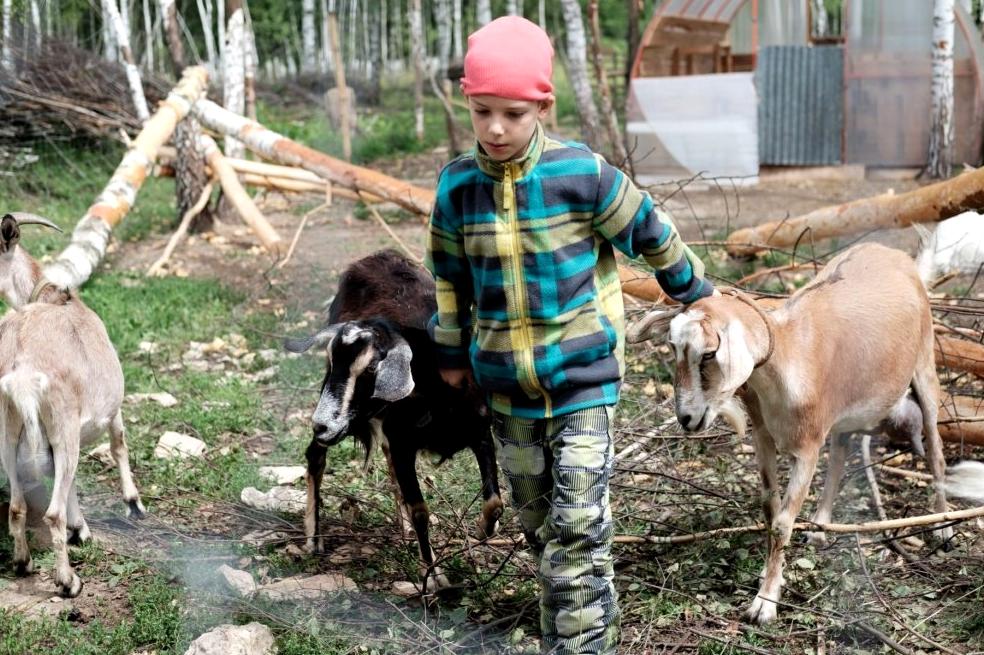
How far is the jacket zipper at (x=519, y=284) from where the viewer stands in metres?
3.44

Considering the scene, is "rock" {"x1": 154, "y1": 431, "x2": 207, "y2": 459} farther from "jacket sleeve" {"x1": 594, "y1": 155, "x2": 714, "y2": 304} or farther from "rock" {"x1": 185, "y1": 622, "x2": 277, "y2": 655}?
"jacket sleeve" {"x1": 594, "y1": 155, "x2": 714, "y2": 304}

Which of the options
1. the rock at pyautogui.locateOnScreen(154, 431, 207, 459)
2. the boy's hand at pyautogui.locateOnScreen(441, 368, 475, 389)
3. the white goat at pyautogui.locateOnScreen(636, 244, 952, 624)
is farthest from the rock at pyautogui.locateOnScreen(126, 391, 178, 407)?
the white goat at pyautogui.locateOnScreen(636, 244, 952, 624)

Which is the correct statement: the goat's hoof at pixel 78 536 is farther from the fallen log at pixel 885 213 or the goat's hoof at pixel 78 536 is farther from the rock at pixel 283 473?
the fallen log at pixel 885 213

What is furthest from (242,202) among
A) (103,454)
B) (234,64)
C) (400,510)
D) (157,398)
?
(400,510)

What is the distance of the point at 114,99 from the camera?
1631 cm

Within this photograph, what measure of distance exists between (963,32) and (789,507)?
13623mm

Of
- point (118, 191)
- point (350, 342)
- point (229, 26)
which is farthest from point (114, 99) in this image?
point (350, 342)

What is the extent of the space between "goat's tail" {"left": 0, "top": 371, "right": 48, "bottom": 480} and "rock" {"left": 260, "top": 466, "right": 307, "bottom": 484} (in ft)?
4.62

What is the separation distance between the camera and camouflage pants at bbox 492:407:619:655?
3.56 meters

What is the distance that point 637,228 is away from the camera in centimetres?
352

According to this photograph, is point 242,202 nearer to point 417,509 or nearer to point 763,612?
point 417,509

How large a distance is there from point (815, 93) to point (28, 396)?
565 inches

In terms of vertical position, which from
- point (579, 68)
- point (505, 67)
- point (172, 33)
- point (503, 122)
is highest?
point (172, 33)

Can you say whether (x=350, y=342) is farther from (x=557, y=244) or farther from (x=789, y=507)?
(x=789, y=507)
